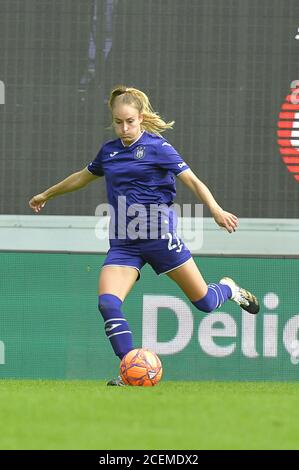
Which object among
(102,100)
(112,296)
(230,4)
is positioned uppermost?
(230,4)

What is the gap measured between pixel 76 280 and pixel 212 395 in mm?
3560

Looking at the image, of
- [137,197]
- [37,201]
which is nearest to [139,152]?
[137,197]

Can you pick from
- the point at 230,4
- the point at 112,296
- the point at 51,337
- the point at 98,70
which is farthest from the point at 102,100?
the point at 112,296

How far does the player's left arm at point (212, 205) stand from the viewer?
751cm

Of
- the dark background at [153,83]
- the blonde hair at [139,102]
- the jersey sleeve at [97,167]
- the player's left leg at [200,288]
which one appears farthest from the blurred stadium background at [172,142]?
the blonde hair at [139,102]

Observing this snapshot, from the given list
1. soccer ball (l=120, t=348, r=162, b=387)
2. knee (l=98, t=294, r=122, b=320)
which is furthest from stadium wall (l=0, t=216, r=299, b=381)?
soccer ball (l=120, t=348, r=162, b=387)

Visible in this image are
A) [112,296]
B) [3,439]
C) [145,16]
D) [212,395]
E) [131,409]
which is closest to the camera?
[3,439]

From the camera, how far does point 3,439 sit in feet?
16.1

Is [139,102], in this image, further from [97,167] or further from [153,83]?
[153,83]

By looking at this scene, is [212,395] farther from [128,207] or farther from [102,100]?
[102,100]

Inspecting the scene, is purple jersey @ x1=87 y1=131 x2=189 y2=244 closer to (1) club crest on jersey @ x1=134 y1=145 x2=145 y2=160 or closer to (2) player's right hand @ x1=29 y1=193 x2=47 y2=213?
(1) club crest on jersey @ x1=134 y1=145 x2=145 y2=160

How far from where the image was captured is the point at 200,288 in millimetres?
8188

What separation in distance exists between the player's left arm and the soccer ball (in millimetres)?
897

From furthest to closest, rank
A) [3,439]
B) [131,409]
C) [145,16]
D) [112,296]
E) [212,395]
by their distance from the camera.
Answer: [145,16] < [112,296] < [212,395] < [131,409] < [3,439]
